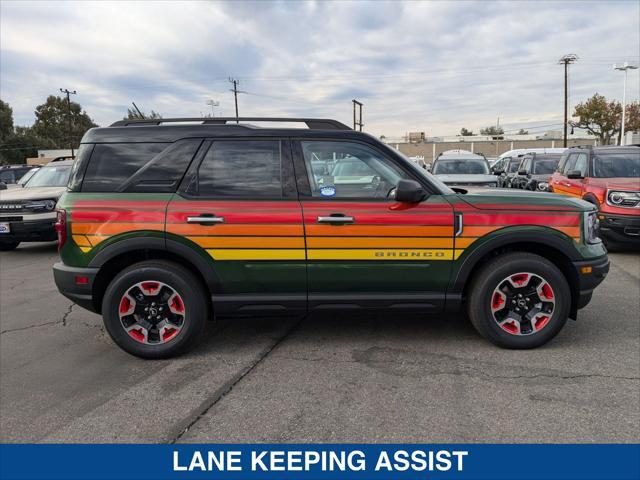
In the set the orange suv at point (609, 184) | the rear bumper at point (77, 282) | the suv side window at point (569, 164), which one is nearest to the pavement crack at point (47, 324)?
the rear bumper at point (77, 282)

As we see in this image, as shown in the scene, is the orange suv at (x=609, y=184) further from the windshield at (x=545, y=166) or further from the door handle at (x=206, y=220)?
the door handle at (x=206, y=220)

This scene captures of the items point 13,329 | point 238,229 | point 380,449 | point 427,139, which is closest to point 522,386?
point 380,449

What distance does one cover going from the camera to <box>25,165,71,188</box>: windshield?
1015cm

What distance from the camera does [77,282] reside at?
12.6 ft

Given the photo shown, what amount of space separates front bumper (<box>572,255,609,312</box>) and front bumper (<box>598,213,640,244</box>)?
430 centimetres

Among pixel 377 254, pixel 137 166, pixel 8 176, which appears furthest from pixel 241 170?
pixel 8 176

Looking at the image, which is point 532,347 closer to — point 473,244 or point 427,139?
Result: point 473,244

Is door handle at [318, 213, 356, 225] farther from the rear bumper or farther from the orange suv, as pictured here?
the orange suv

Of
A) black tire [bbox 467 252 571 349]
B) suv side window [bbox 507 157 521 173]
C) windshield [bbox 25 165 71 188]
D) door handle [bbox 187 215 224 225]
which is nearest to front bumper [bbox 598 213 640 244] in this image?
black tire [bbox 467 252 571 349]

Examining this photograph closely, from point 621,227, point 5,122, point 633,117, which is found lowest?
point 621,227

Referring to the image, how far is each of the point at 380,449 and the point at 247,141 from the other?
250 centimetres

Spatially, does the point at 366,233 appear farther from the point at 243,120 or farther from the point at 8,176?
the point at 8,176

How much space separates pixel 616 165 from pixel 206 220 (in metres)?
8.07

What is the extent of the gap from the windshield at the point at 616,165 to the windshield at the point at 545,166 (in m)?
5.78
